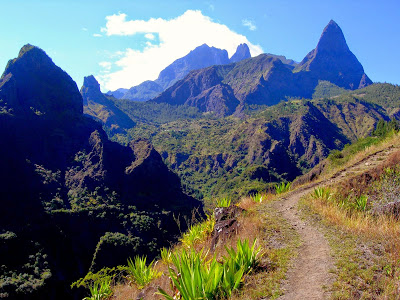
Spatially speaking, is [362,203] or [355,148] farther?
[355,148]

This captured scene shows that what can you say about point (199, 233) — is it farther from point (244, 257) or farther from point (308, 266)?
point (308, 266)

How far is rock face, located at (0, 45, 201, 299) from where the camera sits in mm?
48094

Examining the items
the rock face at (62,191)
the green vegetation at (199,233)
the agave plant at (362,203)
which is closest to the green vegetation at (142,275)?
the green vegetation at (199,233)

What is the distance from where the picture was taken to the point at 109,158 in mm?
84375

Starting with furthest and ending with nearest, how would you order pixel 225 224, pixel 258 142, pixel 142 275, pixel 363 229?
pixel 258 142 → pixel 225 224 → pixel 142 275 → pixel 363 229

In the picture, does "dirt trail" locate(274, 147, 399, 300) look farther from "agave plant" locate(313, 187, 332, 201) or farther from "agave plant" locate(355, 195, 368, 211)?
"agave plant" locate(355, 195, 368, 211)

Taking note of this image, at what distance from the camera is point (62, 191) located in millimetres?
71938

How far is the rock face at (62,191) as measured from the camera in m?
48.1

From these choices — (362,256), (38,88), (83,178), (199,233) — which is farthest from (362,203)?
(38,88)

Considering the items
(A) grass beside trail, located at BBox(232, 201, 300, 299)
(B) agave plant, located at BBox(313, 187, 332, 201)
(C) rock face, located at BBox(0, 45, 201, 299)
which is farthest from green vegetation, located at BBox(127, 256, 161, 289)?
(C) rock face, located at BBox(0, 45, 201, 299)

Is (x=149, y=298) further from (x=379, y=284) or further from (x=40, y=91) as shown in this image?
(x=40, y=91)

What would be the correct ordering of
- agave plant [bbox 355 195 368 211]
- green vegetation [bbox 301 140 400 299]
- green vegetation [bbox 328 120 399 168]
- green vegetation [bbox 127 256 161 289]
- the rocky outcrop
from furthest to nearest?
green vegetation [bbox 328 120 399 168] < agave plant [bbox 355 195 368 211] < the rocky outcrop < green vegetation [bbox 127 256 161 289] < green vegetation [bbox 301 140 400 299]

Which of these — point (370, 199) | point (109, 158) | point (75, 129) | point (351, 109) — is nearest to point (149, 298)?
point (370, 199)

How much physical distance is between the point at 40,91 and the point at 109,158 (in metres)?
38.4
